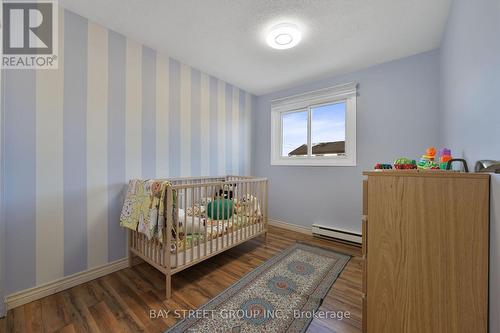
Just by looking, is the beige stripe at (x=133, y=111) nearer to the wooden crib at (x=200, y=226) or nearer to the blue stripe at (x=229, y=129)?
the wooden crib at (x=200, y=226)

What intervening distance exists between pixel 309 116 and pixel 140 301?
298 centimetres

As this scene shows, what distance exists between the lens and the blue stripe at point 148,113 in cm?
210

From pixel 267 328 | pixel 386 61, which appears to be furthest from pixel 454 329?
pixel 386 61

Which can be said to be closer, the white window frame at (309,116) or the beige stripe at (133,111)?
the beige stripe at (133,111)

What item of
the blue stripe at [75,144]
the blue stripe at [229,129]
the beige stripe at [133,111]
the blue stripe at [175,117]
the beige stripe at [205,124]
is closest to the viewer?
the blue stripe at [75,144]

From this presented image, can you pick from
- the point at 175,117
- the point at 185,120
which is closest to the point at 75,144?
the point at 175,117

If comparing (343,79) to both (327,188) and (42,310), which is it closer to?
(327,188)

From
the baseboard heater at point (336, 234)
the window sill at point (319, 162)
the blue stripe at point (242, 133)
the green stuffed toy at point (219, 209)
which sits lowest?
the baseboard heater at point (336, 234)

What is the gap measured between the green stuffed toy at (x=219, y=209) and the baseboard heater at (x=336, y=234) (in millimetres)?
1385

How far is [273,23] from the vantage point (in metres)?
1.71

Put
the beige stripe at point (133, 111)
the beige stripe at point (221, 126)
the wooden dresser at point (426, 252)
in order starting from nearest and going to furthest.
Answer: the wooden dresser at point (426, 252) → the beige stripe at point (133, 111) → the beige stripe at point (221, 126)

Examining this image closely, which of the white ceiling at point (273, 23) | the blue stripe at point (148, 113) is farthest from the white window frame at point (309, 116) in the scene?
the blue stripe at point (148, 113)

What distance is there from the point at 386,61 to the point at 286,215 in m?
2.47

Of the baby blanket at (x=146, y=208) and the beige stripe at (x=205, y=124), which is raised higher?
the beige stripe at (x=205, y=124)
